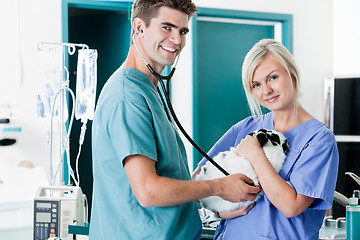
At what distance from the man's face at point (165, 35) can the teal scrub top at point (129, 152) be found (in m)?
0.08

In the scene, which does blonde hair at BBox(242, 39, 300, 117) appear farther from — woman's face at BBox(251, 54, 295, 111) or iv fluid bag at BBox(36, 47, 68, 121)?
iv fluid bag at BBox(36, 47, 68, 121)

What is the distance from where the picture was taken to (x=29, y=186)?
3062 mm

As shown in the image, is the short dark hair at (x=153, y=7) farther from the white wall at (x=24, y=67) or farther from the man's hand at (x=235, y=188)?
the white wall at (x=24, y=67)

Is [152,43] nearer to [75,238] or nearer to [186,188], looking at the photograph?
[186,188]

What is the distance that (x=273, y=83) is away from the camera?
146 centimetres

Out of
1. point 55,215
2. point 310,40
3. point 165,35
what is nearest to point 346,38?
point 310,40

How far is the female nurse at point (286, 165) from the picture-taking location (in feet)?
4.42

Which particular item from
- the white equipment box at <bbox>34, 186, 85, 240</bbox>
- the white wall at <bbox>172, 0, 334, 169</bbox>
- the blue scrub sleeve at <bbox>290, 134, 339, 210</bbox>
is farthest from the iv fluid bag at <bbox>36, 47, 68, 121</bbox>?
the blue scrub sleeve at <bbox>290, 134, 339, 210</bbox>

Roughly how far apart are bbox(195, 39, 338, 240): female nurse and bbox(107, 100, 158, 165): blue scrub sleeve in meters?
0.35

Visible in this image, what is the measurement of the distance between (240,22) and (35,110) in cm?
190

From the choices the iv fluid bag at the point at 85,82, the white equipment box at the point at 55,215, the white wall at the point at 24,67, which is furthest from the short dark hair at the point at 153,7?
the white wall at the point at 24,67

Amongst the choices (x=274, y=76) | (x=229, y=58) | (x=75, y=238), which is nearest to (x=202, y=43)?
(x=229, y=58)

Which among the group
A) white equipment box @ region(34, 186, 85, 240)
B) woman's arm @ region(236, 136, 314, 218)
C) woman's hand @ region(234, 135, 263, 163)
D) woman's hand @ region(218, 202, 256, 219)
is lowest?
white equipment box @ region(34, 186, 85, 240)

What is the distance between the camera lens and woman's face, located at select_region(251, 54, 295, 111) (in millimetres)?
1456
